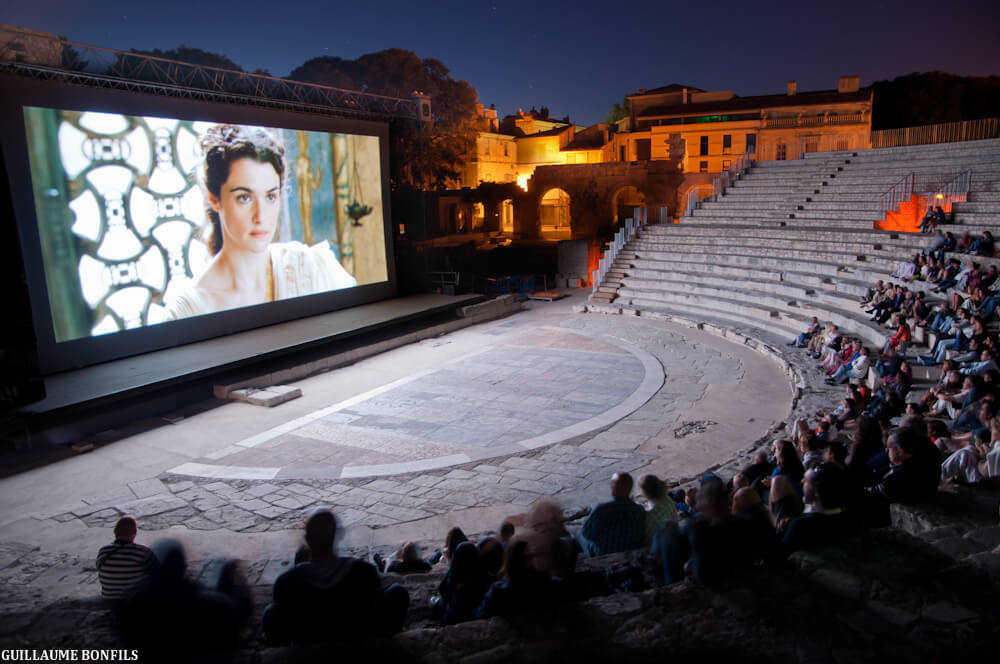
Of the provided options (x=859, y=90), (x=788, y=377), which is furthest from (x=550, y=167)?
(x=788, y=377)

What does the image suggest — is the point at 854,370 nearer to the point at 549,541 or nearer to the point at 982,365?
the point at 982,365

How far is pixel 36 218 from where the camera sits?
11.0 meters

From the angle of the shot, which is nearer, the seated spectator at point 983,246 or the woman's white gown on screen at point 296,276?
the seated spectator at point 983,246

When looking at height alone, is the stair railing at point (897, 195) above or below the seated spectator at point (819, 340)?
above

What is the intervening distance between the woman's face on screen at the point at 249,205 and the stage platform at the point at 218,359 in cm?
212

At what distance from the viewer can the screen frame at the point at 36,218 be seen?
10.8m

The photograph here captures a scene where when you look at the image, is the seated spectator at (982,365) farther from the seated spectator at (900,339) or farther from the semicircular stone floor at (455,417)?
the semicircular stone floor at (455,417)

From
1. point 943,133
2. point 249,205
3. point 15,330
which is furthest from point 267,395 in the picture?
point 943,133

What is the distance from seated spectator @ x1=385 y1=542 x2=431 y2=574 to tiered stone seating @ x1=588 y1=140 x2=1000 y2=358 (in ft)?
30.8

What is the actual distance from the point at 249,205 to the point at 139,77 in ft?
10.8

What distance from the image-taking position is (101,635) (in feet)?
11.7

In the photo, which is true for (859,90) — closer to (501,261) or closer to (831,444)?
(501,261)

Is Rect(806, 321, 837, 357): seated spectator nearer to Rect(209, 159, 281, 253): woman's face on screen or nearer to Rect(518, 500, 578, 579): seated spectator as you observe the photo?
Rect(518, 500, 578, 579): seated spectator

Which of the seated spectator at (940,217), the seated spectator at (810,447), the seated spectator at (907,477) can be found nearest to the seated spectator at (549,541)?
the seated spectator at (907,477)
